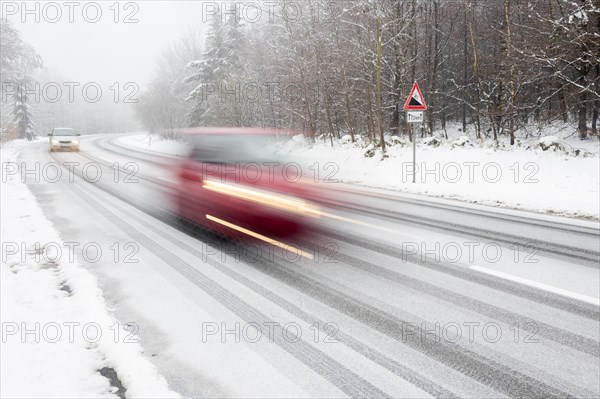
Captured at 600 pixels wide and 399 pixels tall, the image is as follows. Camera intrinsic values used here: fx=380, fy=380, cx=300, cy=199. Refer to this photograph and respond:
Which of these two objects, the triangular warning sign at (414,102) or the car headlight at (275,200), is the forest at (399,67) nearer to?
the triangular warning sign at (414,102)

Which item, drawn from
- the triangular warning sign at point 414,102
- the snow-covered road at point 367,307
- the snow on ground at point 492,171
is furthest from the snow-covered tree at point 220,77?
the snow-covered road at point 367,307

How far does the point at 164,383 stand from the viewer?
9.77 ft

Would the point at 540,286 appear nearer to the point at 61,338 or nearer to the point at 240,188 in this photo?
the point at 240,188

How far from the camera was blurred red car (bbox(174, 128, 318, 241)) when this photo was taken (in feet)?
21.8

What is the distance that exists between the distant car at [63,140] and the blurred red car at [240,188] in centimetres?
2612

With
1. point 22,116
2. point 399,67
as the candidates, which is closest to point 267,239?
point 399,67

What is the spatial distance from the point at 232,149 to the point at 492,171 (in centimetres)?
978

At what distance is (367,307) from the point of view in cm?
425

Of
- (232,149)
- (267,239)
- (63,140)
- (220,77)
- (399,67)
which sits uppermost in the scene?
(220,77)

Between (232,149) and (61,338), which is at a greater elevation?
(232,149)

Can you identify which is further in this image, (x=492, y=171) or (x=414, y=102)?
(x=492, y=171)

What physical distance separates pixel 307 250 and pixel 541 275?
10.9 ft

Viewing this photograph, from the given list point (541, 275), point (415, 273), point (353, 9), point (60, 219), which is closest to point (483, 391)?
point (415, 273)

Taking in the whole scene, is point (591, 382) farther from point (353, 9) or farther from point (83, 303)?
point (353, 9)
